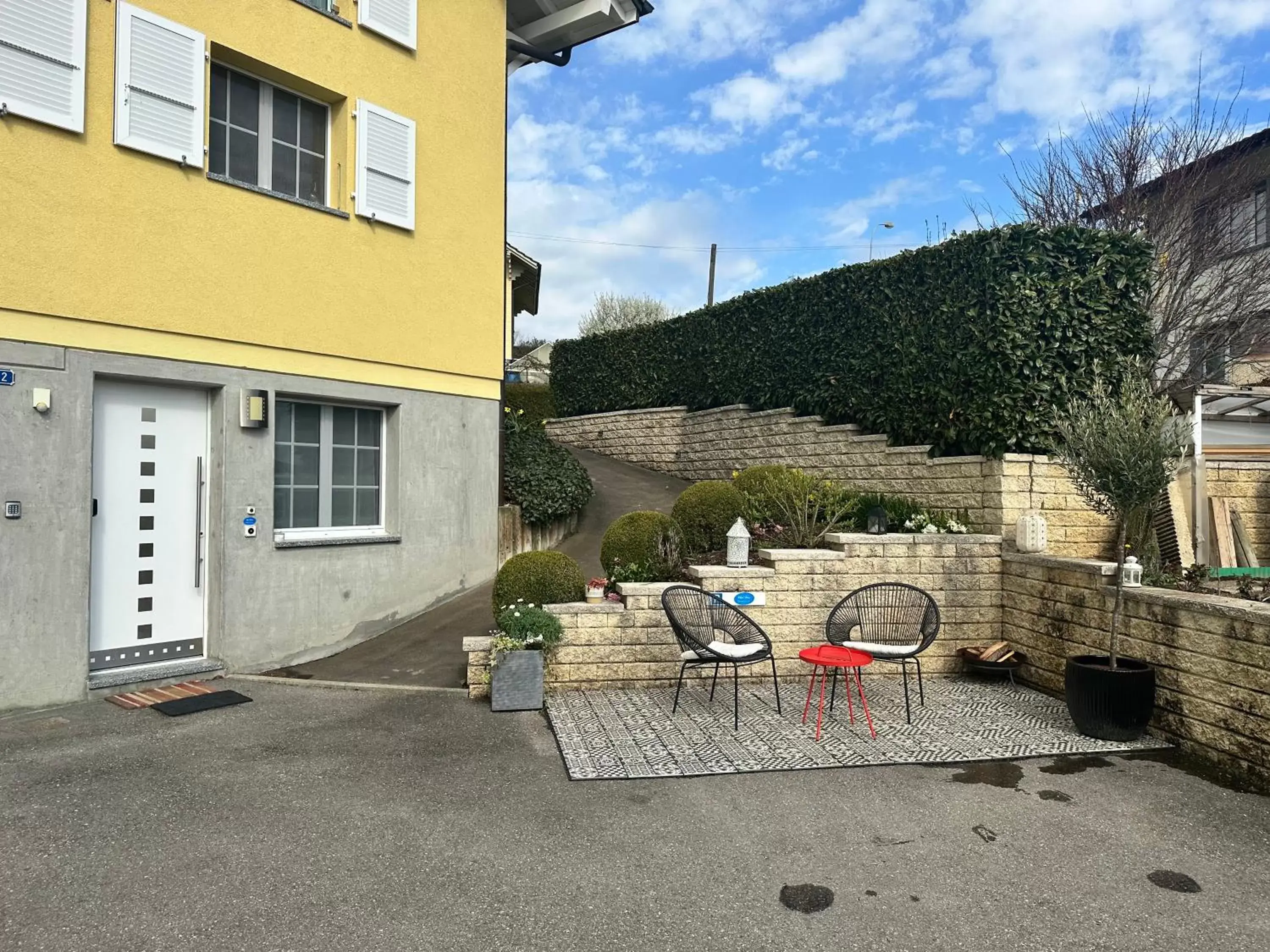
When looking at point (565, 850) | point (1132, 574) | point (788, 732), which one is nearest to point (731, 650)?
point (788, 732)

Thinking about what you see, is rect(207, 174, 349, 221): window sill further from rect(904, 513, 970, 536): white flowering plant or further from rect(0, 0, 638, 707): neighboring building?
rect(904, 513, 970, 536): white flowering plant

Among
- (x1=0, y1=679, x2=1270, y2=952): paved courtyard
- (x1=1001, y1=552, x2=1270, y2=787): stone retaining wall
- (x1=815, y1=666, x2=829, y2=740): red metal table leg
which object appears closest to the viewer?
(x1=0, y1=679, x2=1270, y2=952): paved courtyard

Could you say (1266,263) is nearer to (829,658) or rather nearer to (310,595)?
(829,658)

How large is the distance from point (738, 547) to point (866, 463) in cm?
300

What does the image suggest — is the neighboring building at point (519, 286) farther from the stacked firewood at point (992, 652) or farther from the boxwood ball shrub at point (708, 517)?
the stacked firewood at point (992, 652)

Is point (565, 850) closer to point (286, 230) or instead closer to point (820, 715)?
point (820, 715)

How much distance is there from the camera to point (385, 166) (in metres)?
7.91

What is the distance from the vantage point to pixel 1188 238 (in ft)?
42.1

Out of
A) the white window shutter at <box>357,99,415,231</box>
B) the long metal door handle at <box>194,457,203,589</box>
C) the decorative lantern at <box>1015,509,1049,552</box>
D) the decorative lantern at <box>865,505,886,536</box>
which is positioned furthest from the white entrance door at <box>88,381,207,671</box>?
→ the decorative lantern at <box>1015,509,1049,552</box>

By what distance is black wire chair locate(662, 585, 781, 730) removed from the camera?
5961 millimetres

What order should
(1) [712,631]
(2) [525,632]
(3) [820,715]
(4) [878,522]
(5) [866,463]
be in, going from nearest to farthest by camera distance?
(3) [820,715]
(2) [525,632]
(1) [712,631]
(4) [878,522]
(5) [866,463]

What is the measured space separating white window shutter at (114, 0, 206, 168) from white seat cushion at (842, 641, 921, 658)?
22.3ft

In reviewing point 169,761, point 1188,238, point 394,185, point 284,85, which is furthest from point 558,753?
point 1188,238

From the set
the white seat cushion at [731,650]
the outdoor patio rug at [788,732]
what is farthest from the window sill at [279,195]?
the white seat cushion at [731,650]
